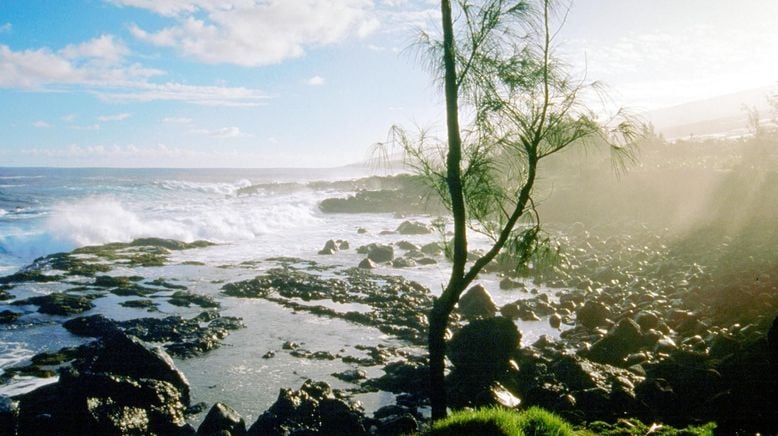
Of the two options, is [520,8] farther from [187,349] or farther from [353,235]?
[353,235]

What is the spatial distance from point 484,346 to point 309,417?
5363 mm

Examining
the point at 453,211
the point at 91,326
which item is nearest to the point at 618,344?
the point at 453,211

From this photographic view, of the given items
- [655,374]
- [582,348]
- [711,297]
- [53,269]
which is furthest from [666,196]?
[53,269]

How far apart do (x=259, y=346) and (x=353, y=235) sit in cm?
2562

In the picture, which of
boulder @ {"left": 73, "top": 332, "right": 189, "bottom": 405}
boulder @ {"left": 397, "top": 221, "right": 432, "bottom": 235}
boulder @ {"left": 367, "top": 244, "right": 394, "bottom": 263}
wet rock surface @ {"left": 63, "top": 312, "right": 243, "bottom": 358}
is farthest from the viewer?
boulder @ {"left": 397, "top": 221, "right": 432, "bottom": 235}

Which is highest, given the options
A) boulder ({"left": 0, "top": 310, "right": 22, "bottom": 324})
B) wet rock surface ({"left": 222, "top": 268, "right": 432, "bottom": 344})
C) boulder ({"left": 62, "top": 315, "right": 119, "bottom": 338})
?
boulder ({"left": 0, "top": 310, "right": 22, "bottom": 324})

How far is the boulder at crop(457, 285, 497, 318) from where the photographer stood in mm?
17984

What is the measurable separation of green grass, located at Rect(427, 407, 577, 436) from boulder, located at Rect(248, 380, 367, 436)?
380 cm

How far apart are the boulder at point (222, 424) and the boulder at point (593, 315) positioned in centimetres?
1137

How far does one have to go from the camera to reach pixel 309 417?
32.8 ft

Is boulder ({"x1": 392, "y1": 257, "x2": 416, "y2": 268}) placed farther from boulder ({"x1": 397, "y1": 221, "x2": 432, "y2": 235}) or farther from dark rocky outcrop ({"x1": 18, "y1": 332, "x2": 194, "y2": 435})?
dark rocky outcrop ({"x1": 18, "y1": 332, "x2": 194, "y2": 435})

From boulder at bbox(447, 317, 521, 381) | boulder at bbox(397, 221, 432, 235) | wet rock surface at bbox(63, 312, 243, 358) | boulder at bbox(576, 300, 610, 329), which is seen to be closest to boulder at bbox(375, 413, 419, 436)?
boulder at bbox(447, 317, 521, 381)

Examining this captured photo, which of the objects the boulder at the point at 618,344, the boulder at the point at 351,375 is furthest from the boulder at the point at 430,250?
the boulder at the point at 351,375

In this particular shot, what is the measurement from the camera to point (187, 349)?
48.0 ft
